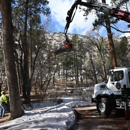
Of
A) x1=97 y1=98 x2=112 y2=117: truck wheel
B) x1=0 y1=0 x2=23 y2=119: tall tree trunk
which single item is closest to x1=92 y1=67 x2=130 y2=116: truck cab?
x1=97 y1=98 x2=112 y2=117: truck wheel

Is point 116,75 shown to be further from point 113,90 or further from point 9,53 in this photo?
point 9,53

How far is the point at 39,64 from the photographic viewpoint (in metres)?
48.7

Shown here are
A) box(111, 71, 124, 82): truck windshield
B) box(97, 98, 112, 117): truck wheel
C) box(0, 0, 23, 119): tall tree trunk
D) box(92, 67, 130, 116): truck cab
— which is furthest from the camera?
box(97, 98, 112, 117): truck wheel

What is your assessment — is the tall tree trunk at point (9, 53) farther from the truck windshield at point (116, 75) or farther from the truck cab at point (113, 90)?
the truck windshield at point (116, 75)

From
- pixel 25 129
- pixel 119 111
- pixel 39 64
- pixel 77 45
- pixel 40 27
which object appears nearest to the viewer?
pixel 25 129

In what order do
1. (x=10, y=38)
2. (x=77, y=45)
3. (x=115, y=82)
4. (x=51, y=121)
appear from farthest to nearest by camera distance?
(x=77, y=45) → (x=115, y=82) → (x=10, y=38) → (x=51, y=121)

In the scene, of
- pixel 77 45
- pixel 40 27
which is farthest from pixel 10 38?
pixel 77 45

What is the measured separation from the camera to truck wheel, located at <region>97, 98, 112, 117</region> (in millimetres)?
11898

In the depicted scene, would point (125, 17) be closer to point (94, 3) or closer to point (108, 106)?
point (94, 3)

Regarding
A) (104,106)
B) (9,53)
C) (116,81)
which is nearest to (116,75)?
(116,81)

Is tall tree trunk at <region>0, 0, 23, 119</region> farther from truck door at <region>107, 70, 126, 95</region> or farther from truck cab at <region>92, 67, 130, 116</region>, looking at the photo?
truck door at <region>107, 70, 126, 95</region>

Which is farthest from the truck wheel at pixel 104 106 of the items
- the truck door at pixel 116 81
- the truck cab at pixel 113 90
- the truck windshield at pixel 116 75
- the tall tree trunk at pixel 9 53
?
the tall tree trunk at pixel 9 53

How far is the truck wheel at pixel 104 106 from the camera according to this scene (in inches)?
468

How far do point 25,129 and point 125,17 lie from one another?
285 inches
